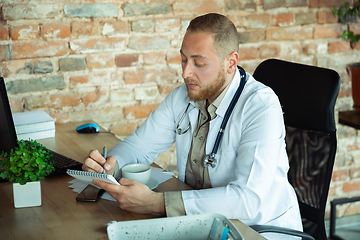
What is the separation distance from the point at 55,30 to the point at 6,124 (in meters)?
0.77

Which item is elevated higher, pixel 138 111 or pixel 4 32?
pixel 4 32

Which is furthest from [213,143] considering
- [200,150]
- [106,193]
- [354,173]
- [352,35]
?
[354,173]

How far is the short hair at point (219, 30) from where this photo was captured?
1.43 meters

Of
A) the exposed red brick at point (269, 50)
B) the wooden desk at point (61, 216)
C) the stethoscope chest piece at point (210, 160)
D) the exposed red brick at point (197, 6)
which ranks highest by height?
the exposed red brick at point (197, 6)

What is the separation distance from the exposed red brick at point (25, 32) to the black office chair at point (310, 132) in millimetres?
1226

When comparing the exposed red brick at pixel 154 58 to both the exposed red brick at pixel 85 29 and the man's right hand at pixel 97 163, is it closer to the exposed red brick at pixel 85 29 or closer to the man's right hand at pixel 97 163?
the exposed red brick at pixel 85 29

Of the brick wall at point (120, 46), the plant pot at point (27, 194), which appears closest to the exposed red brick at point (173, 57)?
the brick wall at point (120, 46)

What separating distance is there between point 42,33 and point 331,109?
1.45 metres

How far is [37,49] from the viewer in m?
2.04

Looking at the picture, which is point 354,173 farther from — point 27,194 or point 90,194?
A: point 27,194

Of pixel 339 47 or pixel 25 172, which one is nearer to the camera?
pixel 25 172

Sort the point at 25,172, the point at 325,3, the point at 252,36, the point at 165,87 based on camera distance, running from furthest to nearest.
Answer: the point at 325,3 < the point at 252,36 < the point at 165,87 < the point at 25,172

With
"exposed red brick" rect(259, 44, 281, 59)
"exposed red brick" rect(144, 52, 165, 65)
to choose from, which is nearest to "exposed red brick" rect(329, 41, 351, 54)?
"exposed red brick" rect(259, 44, 281, 59)

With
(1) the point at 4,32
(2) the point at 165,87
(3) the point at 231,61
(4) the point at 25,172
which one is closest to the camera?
(4) the point at 25,172
